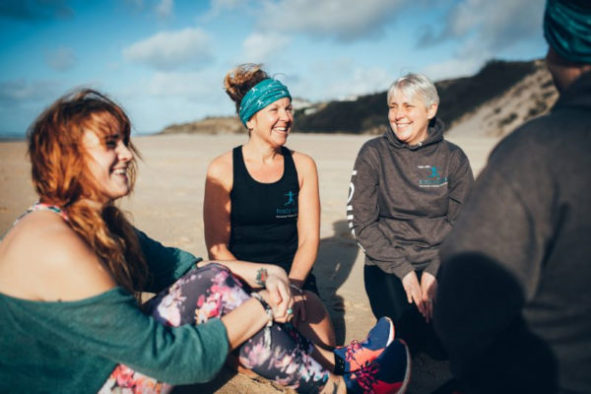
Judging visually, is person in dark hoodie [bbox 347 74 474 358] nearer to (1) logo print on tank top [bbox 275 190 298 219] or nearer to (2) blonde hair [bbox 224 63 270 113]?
(1) logo print on tank top [bbox 275 190 298 219]

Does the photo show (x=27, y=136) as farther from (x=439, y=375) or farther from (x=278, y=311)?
(x=439, y=375)

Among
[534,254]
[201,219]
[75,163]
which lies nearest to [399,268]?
[534,254]

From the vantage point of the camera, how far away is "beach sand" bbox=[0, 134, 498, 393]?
2.71 metres

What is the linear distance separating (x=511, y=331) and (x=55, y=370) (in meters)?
1.72

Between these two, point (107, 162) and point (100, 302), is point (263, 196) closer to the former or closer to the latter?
point (107, 162)

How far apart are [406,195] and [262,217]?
1.11 meters

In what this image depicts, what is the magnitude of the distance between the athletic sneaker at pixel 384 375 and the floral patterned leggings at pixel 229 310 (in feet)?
0.80

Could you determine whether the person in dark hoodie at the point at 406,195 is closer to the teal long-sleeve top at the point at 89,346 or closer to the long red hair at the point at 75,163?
the teal long-sleeve top at the point at 89,346

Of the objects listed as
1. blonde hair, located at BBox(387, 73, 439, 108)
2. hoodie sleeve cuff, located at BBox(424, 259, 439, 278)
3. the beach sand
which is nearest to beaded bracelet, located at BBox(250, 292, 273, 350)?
the beach sand

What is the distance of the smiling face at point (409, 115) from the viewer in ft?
9.71

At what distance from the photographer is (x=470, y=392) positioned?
53.8 inches

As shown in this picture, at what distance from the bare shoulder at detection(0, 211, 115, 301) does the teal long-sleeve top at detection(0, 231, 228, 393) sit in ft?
0.13

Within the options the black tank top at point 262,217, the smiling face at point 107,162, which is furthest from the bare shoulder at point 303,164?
the smiling face at point 107,162

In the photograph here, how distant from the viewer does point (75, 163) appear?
169cm
